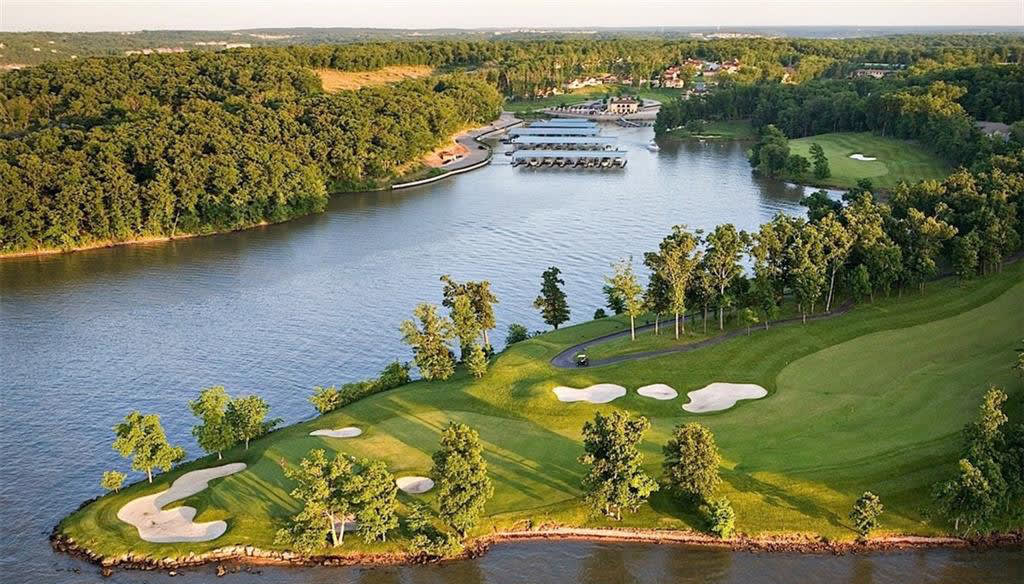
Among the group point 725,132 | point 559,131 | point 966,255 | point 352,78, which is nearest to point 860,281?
point 966,255

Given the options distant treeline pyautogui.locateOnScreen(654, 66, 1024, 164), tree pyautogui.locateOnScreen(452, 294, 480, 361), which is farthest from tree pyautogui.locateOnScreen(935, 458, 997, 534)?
distant treeline pyautogui.locateOnScreen(654, 66, 1024, 164)

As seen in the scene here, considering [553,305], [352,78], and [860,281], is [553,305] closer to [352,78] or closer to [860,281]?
[860,281]

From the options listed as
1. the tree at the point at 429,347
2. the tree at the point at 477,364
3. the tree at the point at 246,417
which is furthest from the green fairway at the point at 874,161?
the tree at the point at 246,417

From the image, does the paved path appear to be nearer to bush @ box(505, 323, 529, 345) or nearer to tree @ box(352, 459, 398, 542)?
bush @ box(505, 323, 529, 345)

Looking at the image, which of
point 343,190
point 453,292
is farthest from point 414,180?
point 453,292

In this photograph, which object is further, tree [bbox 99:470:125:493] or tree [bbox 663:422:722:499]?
tree [bbox 99:470:125:493]
